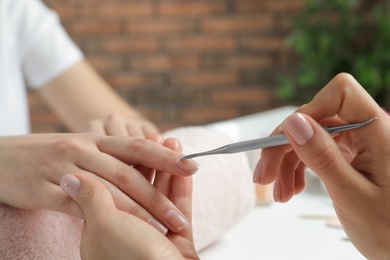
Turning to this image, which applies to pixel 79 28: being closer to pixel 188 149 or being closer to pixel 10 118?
pixel 10 118

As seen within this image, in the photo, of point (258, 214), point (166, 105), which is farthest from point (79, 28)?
point (258, 214)

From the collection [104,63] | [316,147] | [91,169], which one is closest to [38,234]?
[91,169]

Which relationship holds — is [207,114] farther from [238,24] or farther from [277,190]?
[277,190]

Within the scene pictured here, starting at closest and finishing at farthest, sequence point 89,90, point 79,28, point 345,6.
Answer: point 89,90
point 345,6
point 79,28

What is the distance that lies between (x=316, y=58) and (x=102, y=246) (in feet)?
9.48

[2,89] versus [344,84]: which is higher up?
[344,84]

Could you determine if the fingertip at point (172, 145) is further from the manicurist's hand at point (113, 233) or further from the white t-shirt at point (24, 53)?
the white t-shirt at point (24, 53)

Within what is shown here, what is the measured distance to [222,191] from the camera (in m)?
0.90

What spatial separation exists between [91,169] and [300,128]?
274 mm

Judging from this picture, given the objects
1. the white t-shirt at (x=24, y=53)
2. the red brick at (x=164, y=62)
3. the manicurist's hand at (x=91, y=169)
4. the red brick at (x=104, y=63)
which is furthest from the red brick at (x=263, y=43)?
the manicurist's hand at (x=91, y=169)

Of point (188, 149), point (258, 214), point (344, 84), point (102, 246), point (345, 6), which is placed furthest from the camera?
point (345, 6)

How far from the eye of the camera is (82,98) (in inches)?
64.5

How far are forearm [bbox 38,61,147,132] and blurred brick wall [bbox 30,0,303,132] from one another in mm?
1938

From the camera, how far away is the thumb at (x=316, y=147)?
1.87 ft
